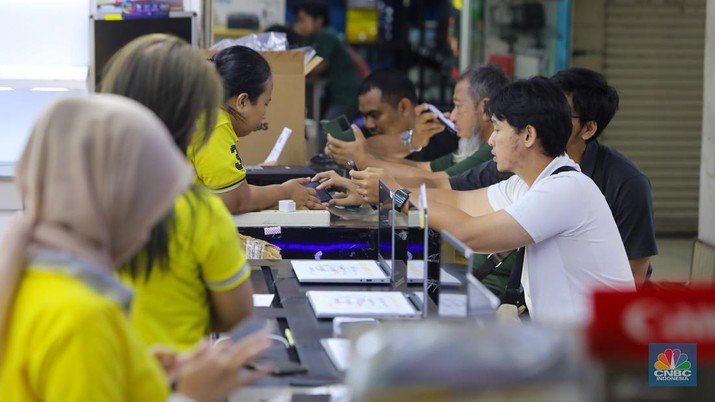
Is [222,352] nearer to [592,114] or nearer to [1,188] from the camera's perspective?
[592,114]

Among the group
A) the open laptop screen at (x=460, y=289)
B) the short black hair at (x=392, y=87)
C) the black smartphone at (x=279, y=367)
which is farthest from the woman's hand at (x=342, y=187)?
the black smartphone at (x=279, y=367)

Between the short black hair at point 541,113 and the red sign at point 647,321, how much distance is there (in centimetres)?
→ 214

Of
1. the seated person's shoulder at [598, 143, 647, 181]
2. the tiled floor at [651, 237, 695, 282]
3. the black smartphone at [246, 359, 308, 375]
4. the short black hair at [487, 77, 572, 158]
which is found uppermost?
the short black hair at [487, 77, 572, 158]

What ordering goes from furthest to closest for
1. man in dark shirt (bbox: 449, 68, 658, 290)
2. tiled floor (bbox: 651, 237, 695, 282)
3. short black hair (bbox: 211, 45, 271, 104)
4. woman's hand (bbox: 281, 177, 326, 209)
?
tiled floor (bbox: 651, 237, 695, 282), woman's hand (bbox: 281, 177, 326, 209), short black hair (bbox: 211, 45, 271, 104), man in dark shirt (bbox: 449, 68, 658, 290)

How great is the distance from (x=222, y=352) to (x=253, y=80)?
7.70ft

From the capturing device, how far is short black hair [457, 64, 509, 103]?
18.6 feet

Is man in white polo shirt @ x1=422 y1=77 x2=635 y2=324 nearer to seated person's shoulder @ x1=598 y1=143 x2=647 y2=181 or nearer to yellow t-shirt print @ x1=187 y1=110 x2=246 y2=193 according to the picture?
seated person's shoulder @ x1=598 y1=143 x2=647 y2=181

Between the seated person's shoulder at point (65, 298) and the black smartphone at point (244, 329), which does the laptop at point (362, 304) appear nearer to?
the black smartphone at point (244, 329)

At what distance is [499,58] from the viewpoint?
920cm

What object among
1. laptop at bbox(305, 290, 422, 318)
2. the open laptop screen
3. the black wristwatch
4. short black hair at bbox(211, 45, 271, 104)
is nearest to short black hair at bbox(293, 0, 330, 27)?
short black hair at bbox(211, 45, 271, 104)

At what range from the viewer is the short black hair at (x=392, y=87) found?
6.57m

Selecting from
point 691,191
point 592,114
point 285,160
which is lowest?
point 691,191

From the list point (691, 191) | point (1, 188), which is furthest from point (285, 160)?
point (691, 191)

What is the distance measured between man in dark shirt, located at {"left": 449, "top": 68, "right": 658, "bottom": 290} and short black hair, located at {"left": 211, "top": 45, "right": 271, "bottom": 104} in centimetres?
117
